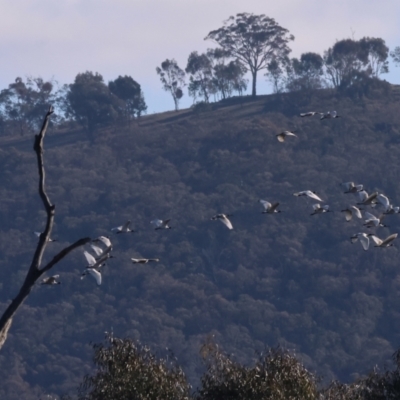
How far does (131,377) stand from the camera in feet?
41.3

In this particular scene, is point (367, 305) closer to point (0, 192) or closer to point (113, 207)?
point (113, 207)

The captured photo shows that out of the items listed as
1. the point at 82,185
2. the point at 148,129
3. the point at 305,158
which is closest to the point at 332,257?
the point at 305,158

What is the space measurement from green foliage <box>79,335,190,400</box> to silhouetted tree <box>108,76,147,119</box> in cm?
6570

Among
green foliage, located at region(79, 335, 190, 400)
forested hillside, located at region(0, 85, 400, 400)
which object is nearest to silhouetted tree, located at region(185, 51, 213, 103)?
forested hillside, located at region(0, 85, 400, 400)

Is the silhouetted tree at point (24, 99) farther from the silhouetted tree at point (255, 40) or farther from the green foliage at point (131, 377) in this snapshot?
the green foliage at point (131, 377)

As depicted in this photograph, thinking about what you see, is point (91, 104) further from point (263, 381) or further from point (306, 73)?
point (263, 381)

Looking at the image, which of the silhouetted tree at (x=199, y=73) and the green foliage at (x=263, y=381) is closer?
the green foliage at (x=263, y=381)

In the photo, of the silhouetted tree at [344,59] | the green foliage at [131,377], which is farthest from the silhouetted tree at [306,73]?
the green foliage at [131,377]

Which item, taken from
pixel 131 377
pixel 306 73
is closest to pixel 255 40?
pixel 306 73

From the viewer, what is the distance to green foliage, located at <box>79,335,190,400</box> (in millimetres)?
12477

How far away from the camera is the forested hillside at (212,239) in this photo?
49.2 meters

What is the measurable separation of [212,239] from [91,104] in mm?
20695

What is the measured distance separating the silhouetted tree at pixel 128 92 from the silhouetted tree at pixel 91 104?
1457 millimetres

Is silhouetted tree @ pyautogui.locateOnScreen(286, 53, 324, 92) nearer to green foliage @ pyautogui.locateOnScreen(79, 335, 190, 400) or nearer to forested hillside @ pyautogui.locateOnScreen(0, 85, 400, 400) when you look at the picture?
forested hillside @ pyautogui.locateOnScreen(0, 85, 400, 400)
